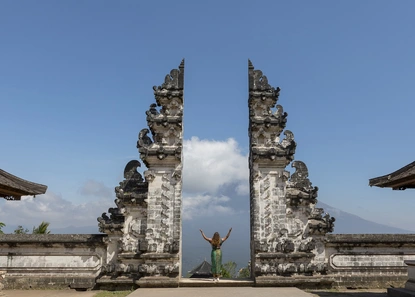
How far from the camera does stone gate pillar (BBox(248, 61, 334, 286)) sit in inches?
527

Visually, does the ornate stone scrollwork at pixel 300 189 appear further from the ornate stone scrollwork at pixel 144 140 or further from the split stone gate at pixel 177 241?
the ornate stone scrollwork at pixel 144 140

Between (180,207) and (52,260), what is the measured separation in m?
5.24

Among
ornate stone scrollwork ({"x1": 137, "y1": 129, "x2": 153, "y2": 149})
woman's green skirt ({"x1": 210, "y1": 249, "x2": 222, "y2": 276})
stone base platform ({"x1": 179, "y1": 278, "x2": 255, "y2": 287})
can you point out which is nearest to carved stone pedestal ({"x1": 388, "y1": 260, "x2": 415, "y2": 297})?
stone base platform ({"x1": 179, "y1": 278, "x2": 255, "y2": 287})

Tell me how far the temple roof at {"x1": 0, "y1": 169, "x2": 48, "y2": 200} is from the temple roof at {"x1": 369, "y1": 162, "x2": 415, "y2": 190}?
397 inches

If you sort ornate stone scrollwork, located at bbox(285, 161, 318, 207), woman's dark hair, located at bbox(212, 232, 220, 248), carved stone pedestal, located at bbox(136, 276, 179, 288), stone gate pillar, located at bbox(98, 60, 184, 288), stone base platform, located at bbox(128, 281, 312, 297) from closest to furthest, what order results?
stone base platform, located at bbox(128, 281, 312, 297), carved stone pedestal, located at bbox(136, 276, 179, 288), stone gate pillar, located at bbox(98, 60, 184, 288), ornate stone scrollwork, located at bbox(285, 161, 318, 207), woman's dark hair, located at bbox(212, 232, 220, 248)

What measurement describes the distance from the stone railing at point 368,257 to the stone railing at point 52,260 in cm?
900

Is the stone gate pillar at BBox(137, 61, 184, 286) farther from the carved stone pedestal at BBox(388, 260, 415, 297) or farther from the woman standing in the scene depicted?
the carved stone pedestal at BBox(388, 260, 415, 297)

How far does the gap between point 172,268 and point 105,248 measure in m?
2.77

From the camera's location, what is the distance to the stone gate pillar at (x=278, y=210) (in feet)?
43.9

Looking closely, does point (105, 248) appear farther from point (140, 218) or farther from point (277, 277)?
point (277, 277)

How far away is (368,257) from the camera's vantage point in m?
13.9

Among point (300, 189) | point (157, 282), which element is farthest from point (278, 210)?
point (157, 282)

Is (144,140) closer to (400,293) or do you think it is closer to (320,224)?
(320,224)

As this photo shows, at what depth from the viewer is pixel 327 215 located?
14.1 metres
